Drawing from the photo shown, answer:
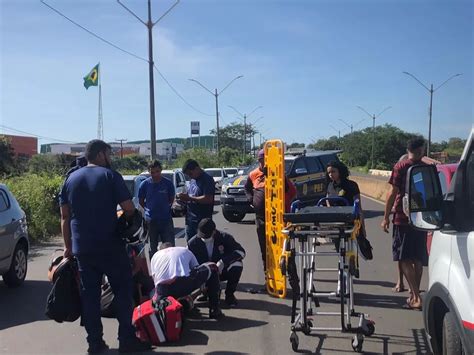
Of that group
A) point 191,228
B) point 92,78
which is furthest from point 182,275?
point 92,78

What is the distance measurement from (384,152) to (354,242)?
85912mm

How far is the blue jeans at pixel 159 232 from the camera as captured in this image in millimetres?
7844

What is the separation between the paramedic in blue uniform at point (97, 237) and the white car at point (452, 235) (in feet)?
8.68

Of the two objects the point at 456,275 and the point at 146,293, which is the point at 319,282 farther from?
the point at 456,275

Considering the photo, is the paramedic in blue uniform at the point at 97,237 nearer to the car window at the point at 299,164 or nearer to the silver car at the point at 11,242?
the silver car at the point at 11,242

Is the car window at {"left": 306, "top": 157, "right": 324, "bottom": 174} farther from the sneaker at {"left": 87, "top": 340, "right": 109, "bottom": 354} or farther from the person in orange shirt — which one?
the sneaker at {"left": 87, "top": 340, "right": 109, "bottom": 354}

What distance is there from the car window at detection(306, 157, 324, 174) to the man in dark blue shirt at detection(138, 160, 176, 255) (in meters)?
9.09

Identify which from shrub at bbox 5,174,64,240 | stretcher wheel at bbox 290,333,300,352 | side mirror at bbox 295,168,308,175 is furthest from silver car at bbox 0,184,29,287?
side mirror at bbox 295,168,308,175

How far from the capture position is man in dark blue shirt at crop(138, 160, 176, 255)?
783 centimetres

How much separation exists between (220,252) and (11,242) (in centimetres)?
335

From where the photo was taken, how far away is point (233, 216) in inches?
693

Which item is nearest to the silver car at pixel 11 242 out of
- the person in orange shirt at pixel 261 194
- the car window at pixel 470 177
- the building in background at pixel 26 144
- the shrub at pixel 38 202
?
the person in orange shirt at pixel 261 194

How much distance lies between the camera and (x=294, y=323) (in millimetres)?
5109

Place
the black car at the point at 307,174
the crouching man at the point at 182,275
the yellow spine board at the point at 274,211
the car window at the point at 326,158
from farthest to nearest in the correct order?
the car window at the point at 326,158 → the black car at the point at 307,174 → the yellow spine board at the point at 274,211 → the crouching man at the point at 182,275
